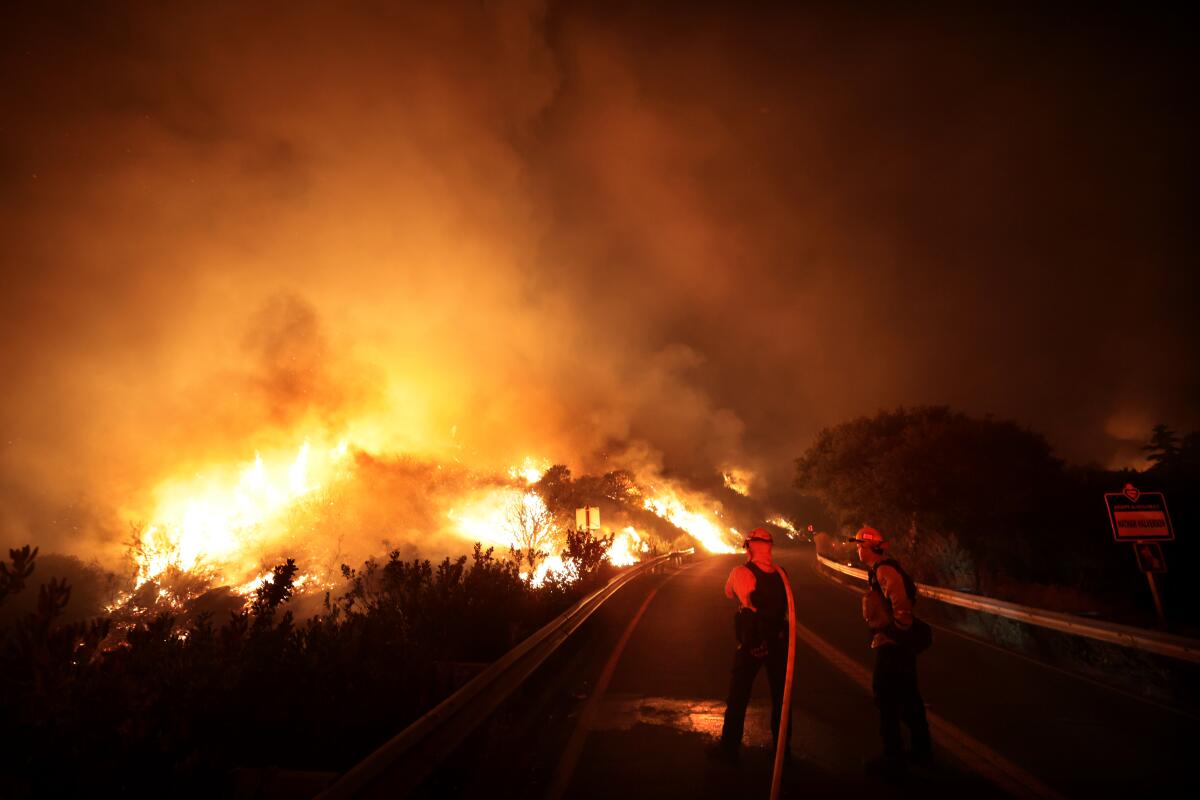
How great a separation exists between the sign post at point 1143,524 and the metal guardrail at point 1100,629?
8.10 feet

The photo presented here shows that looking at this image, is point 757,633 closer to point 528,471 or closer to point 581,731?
point 581,731

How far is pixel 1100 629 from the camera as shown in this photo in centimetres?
769

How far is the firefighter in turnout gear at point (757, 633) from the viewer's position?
15.9 ft

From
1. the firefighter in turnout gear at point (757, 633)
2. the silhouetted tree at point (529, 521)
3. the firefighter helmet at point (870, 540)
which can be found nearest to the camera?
the firefighter in turnout gear at point (757, 633)

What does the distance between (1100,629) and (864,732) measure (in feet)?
16.7

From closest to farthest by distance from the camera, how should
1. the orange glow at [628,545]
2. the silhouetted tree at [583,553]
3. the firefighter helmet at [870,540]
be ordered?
the firefighter helmet at [870,540]
the silhouetted tree at [583,553]
the orange glow at [628,545]

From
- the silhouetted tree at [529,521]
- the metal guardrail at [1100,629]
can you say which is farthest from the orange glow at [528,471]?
the metal guardrail at [1100,629]

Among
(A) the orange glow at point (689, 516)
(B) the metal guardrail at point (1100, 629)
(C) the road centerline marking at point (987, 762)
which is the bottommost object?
(C) the road centerline marking at point (987, 762)

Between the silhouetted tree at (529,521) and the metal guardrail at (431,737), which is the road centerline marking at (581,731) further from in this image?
the silhouetted tree at (529,521)

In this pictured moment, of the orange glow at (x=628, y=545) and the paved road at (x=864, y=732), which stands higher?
the orange glow at (x=628, y=545)

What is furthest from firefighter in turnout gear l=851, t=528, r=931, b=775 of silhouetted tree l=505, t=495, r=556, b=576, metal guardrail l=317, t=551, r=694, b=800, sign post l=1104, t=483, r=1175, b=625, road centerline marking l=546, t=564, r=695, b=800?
silhouetted tree l=505, t=495, r=556, b=576

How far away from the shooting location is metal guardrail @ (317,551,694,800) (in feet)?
8.87

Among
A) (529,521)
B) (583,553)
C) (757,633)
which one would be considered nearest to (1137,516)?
(757,633)

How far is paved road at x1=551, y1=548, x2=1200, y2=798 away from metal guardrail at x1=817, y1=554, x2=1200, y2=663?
739 mm
